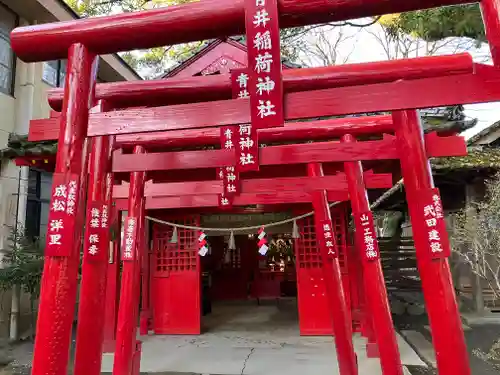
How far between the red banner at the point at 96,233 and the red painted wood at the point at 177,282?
5.78m

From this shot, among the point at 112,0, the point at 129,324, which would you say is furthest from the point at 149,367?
the point at 112,0

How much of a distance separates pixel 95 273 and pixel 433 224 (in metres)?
3.26

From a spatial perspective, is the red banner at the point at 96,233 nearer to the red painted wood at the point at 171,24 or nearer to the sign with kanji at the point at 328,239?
the red painted wood at the point at 171,24

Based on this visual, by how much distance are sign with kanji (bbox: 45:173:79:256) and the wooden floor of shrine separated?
4.60 m

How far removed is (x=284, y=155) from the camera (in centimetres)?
543

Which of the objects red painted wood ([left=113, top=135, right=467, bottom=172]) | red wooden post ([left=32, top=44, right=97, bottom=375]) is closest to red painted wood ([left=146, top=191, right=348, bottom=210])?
red painted wood ([left=113, top=135, right=467, bottom=172])

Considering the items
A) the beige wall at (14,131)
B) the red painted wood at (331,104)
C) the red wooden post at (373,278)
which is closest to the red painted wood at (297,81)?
the red painted wood at (331,104)

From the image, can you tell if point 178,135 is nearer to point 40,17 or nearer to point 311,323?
point 311,323

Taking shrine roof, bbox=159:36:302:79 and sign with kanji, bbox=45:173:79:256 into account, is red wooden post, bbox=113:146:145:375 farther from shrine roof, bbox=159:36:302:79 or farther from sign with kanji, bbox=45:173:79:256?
sign with kanji, bbox=45:173:79:256

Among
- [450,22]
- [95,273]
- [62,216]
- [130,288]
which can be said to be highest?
[450,22]

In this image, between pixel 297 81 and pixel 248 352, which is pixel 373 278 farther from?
pixel 248 352

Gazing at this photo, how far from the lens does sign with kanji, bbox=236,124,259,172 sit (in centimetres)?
527

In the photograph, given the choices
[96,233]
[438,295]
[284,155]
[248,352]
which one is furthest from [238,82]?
[248,352]

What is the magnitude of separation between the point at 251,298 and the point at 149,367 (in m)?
8.34
